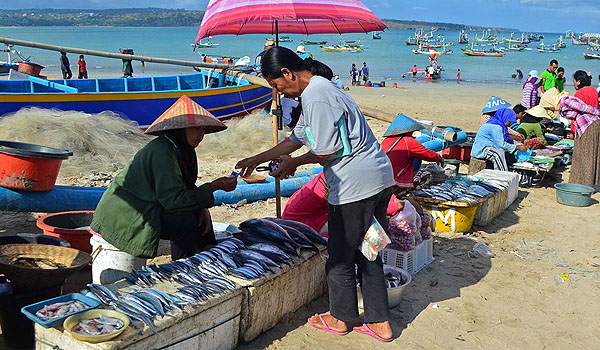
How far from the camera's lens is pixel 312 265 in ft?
14.9

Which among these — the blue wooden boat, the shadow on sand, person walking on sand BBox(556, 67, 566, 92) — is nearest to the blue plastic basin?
the shadow on sand

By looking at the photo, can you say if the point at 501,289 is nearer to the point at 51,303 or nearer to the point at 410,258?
the point at 410,258

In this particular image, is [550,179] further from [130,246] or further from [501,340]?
[130,246]

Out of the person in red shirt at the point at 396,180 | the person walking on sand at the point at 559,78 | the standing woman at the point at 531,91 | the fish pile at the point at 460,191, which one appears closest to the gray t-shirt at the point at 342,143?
the person in red shirt at the point at 396,180

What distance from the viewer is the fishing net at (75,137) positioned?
9273 mm

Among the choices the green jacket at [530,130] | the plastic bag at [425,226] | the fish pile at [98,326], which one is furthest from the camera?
the green jacket at [530,130]

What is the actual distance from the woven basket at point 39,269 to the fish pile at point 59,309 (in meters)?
0.52

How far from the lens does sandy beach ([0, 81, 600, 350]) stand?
429 cm

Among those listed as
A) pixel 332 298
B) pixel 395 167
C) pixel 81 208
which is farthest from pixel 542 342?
pixel 81 208

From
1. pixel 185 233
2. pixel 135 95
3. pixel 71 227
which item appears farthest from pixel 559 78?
pixel 185 233

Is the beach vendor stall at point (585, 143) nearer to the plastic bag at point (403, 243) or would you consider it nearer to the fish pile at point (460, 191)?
the fish pile at point (460, 191)

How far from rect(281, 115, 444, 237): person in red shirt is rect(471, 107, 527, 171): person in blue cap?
3410 millimetres

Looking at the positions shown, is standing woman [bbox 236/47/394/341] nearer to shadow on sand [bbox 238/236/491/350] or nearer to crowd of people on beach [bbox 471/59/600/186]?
shadow on sand [bbox 238/236/491/350]

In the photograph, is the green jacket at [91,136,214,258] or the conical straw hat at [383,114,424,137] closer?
the green jacket at [91,136,214,258]
